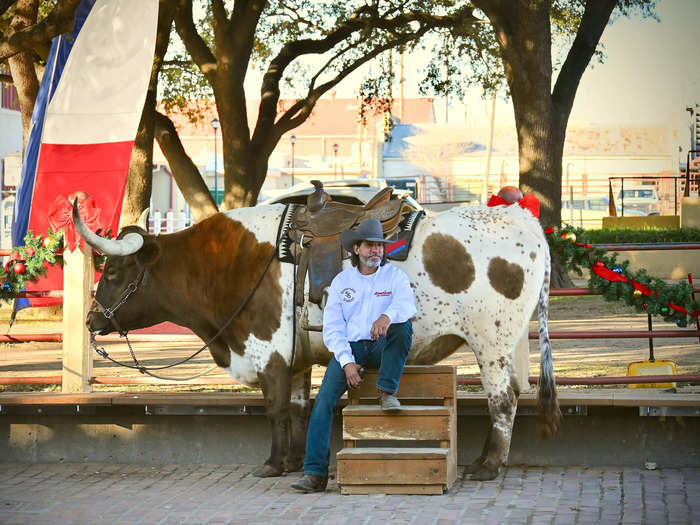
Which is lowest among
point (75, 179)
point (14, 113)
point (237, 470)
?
point (237, 470)

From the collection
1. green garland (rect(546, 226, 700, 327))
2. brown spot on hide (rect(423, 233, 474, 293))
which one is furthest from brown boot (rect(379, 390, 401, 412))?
green garland (rect(546, 226, 700, 327))

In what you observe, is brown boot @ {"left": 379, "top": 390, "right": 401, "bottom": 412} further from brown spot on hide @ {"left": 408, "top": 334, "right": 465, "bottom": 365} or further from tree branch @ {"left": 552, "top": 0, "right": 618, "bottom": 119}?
tree branch @ {"left": 552, "top": 0, "right": 618, "bottom": 119}

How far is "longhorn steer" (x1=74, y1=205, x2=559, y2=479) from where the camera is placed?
7.46 metres

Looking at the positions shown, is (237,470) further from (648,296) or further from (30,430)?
(648,296)

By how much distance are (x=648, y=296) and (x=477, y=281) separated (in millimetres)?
1629

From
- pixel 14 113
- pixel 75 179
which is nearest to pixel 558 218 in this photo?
pixel 75 179

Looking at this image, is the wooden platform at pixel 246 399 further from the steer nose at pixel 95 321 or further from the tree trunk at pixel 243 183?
the tree trunk at pixel 243 183

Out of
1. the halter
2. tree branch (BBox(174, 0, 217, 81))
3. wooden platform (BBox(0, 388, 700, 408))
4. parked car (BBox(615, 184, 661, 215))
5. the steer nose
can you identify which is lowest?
wooden platform (BBox(0, 388, 700, 408))

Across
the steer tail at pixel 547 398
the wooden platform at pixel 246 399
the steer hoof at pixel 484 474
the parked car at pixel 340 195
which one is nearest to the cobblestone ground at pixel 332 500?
the steer hoof at pixel 484 474

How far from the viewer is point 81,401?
8.25m

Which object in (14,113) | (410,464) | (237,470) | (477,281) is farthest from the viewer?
(14,113)

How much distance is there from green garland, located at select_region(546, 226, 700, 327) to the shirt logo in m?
2.06

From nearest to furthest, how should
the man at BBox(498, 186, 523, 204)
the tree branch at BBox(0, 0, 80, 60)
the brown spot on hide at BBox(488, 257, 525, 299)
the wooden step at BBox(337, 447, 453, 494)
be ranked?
the wooden step at BBox(337, 447, 453, 494) → the brown spot on hide at BBox(488, 257, 525, 299) → the man at BBox(498, 186, 523, 204) → the tree branch at BBox(0, 0, 80, 60)

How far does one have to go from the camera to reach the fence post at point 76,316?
856 cm
